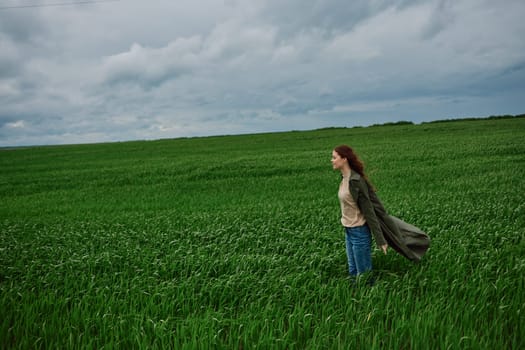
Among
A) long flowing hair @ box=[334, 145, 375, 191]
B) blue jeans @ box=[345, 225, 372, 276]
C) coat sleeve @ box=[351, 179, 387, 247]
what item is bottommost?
blue jeans @ box=[345, 225, 372, 276]

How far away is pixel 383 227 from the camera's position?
602 cm

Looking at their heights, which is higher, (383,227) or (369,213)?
(369,213)

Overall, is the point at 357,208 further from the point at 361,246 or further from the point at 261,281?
the point at 261,281

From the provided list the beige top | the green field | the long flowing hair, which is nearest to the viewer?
the green field

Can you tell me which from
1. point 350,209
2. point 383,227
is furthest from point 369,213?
point 383,227

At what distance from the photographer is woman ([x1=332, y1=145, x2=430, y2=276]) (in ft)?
18.6

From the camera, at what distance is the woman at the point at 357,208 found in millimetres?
5637

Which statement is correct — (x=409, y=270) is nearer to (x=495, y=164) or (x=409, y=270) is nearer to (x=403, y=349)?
(x=403, y=349)

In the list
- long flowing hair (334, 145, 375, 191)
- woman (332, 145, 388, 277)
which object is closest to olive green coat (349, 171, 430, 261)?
woman (332, 145, 388, 277)

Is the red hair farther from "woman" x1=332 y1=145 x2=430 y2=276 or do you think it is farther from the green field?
the green field

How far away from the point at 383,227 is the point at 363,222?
0.49 meters

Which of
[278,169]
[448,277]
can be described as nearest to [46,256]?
[448,277]

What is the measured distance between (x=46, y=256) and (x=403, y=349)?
26.6 feet

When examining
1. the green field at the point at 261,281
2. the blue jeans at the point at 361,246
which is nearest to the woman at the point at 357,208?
the blue jeans at the point at 361,246
